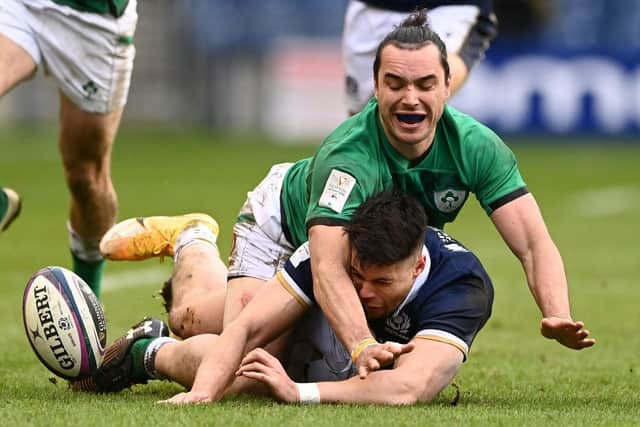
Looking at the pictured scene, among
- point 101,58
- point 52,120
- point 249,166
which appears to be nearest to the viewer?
point 101,58

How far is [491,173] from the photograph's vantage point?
6145 mm

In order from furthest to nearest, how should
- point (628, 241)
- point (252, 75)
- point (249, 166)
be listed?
point (252, 75), point (249, 166), point (628, 241)

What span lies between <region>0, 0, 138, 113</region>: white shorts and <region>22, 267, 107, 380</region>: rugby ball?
179cm

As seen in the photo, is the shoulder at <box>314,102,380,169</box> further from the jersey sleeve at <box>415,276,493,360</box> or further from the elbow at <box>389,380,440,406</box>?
the elbow at <box>389,380,440,406</box>

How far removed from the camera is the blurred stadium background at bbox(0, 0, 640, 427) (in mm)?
6043

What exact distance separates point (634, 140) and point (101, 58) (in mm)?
16865

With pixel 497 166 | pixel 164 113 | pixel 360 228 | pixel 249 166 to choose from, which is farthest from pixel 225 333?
pixel 164 113

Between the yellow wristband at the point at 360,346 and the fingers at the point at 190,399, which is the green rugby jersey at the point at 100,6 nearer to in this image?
the fingers at the point at 190,399

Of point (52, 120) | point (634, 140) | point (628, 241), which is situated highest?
point (628, 241)

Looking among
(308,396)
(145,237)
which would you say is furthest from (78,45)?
(308,396)

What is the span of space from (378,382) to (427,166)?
3.27 ft

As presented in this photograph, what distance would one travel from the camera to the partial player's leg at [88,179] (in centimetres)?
Answer: 796

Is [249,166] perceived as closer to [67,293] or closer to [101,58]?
[101,58]

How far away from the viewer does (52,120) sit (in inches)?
1178
